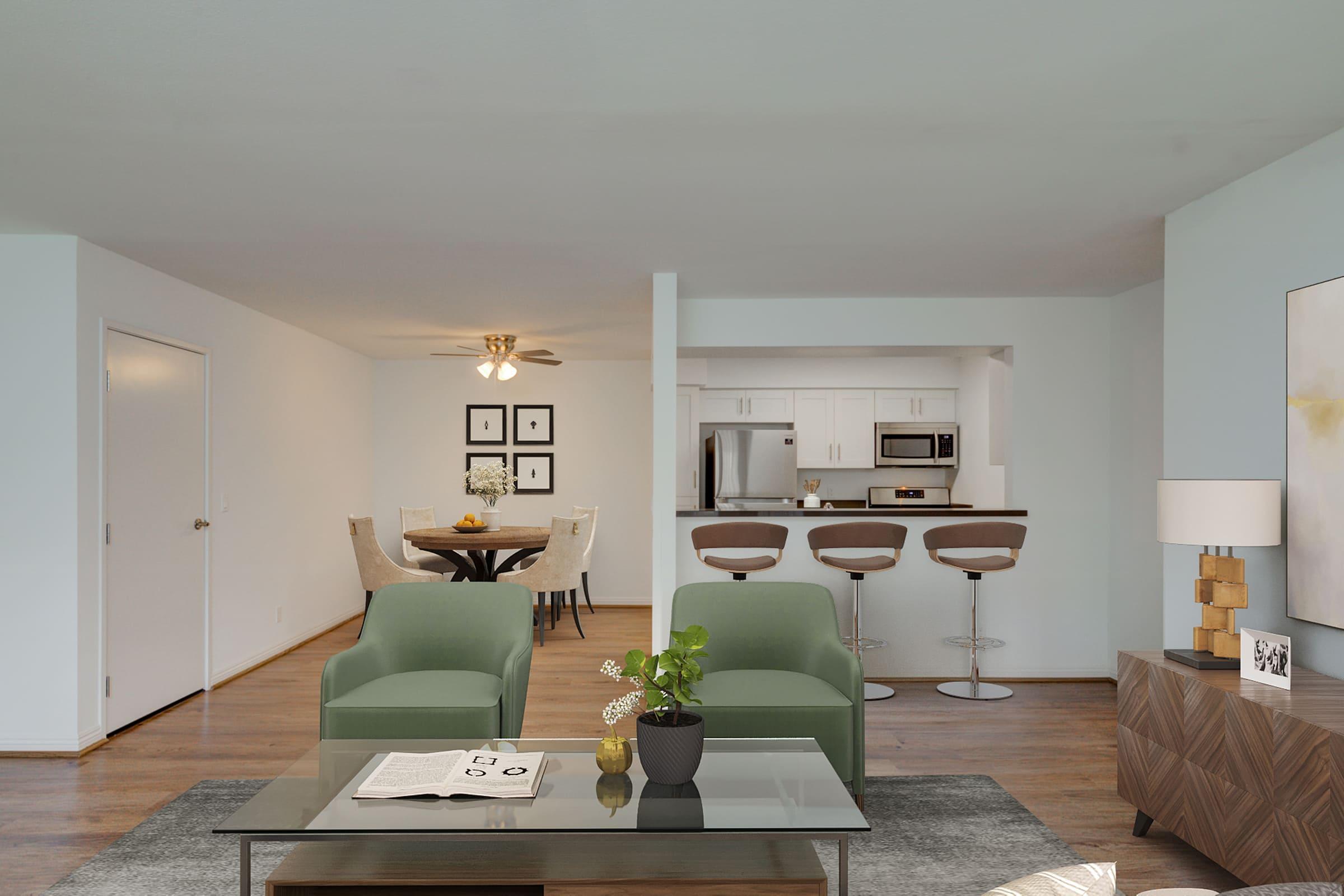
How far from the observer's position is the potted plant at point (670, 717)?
251cm

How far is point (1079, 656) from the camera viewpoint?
5.79 metres

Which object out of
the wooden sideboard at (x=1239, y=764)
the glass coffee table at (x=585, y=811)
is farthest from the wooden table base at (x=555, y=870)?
the wooden sideboard at (x=1239, y=764)

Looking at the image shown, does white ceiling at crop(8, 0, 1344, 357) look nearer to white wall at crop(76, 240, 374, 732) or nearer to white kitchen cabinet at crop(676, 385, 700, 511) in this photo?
white wall at crop(76, 240, 374, 732)

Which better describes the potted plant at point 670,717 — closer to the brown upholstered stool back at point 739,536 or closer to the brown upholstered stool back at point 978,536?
the brown upholstered stool back at point 739,536

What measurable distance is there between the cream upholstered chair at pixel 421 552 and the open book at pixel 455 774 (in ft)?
17.2

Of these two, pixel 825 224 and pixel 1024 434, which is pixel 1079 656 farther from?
pixel 825 224

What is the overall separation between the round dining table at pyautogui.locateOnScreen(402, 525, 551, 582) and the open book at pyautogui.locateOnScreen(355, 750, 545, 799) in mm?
4079

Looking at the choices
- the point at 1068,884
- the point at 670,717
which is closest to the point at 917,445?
the point at 670,717

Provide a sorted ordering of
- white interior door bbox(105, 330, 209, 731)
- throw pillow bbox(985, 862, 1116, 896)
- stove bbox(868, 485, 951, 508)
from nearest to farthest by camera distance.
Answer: throw pillow bbox(985, 862, 1116, 896)
white interior door bbox(105, 330, 209, 731)
stove bbox(868, 485, 951, 508)

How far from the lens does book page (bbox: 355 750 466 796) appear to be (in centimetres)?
244

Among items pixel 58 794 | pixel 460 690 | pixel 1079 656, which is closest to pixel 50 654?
pixel 58 794

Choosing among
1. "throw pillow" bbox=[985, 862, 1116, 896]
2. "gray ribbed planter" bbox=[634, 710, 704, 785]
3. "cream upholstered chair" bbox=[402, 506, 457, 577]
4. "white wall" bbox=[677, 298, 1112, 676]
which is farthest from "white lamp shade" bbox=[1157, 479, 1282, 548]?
"cream upholstered chair" bbox=[402, 506, 457, 577]

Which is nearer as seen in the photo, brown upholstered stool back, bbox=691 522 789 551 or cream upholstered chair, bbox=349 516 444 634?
brown upholstered stool back, bbox=691 522 789 551

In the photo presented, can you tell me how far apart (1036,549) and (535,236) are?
3697mm
